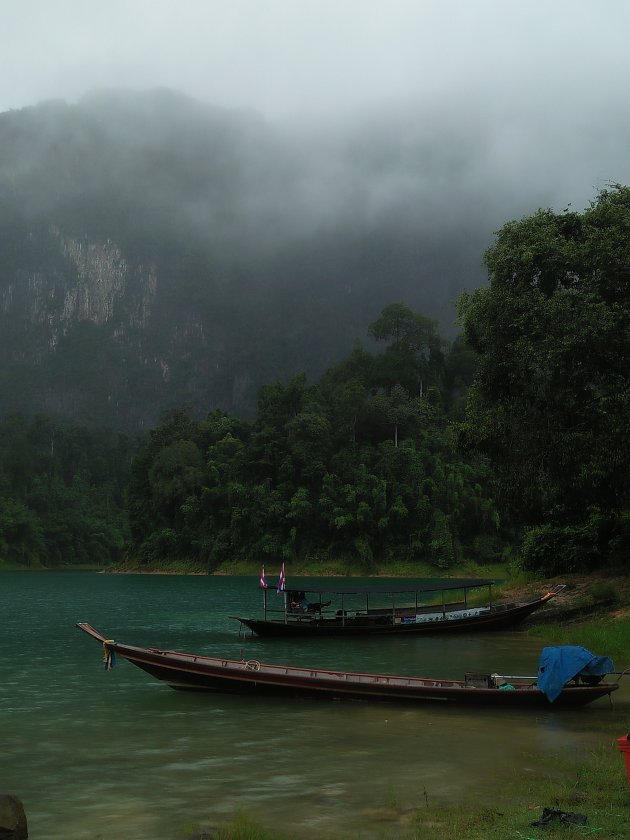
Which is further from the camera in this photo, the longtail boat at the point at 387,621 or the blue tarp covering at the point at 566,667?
the longtail boat at the point at 387,621

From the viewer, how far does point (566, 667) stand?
55.5ft

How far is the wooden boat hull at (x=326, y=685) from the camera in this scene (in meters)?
17.7

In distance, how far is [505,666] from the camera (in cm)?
2486

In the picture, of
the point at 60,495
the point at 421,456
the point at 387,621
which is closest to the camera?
the point at 387,621

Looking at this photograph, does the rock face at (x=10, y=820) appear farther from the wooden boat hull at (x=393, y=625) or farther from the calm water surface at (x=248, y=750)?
the wooden boat hull at (x=393, y=625)

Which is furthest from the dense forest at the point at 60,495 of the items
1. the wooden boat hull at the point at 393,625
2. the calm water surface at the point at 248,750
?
the calm water surface at the point at 248,750

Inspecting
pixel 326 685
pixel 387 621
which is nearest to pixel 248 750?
pixel 326 685

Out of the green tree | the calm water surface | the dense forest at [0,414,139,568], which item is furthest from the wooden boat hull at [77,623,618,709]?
the dense forest at [0,414,139,568]

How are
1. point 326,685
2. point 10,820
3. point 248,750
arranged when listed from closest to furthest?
point 10,820 → point 248,750 → point 326,685

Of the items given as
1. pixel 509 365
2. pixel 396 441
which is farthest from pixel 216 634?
pixel 396 441

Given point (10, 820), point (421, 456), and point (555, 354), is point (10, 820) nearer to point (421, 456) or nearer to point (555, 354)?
point (555, 354)

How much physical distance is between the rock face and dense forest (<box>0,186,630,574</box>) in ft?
67.3

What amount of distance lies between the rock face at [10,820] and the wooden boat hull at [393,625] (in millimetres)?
23367

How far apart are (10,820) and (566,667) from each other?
37.2 feet
